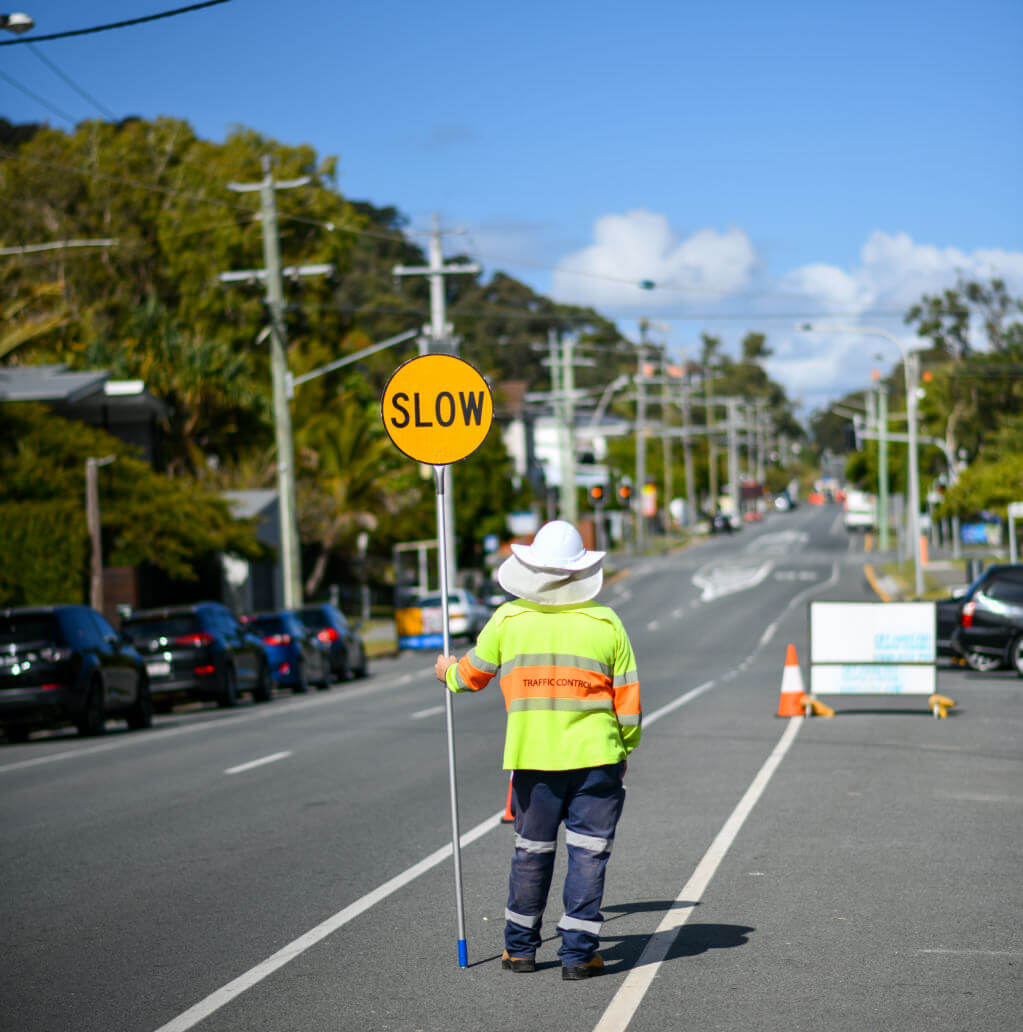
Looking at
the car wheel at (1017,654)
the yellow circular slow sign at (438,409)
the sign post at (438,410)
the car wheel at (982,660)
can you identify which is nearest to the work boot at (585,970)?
the sign post at (438,410)

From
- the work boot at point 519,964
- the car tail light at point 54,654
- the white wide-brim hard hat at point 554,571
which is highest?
the white wide-brim hard hat at point 554,571

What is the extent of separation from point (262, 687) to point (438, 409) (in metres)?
19.7

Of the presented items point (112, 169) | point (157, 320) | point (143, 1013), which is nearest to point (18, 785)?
point (143, 1013)

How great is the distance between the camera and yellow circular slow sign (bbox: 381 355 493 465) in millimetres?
7703

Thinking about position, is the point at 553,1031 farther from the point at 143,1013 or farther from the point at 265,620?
the point at 265,620

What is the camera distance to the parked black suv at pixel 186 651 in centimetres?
2433

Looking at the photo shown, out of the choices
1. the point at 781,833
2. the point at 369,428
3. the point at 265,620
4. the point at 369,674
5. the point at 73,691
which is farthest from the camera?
the point at 369,428

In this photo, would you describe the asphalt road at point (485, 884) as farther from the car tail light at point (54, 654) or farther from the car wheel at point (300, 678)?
the car wheel at point (300, 678)

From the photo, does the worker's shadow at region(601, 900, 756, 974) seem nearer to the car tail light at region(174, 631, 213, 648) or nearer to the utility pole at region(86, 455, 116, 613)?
the car tail light at region(174, 631, 213, 648)

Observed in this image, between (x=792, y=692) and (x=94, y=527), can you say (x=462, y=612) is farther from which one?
(x=792, y=692)

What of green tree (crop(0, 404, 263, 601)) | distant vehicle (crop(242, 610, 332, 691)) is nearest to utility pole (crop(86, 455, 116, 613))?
green tree (crop(0, 404, 263, 601))

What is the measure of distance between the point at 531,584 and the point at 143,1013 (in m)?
2.30

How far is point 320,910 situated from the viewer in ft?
27.3

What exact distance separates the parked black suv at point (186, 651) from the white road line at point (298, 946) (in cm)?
1449
